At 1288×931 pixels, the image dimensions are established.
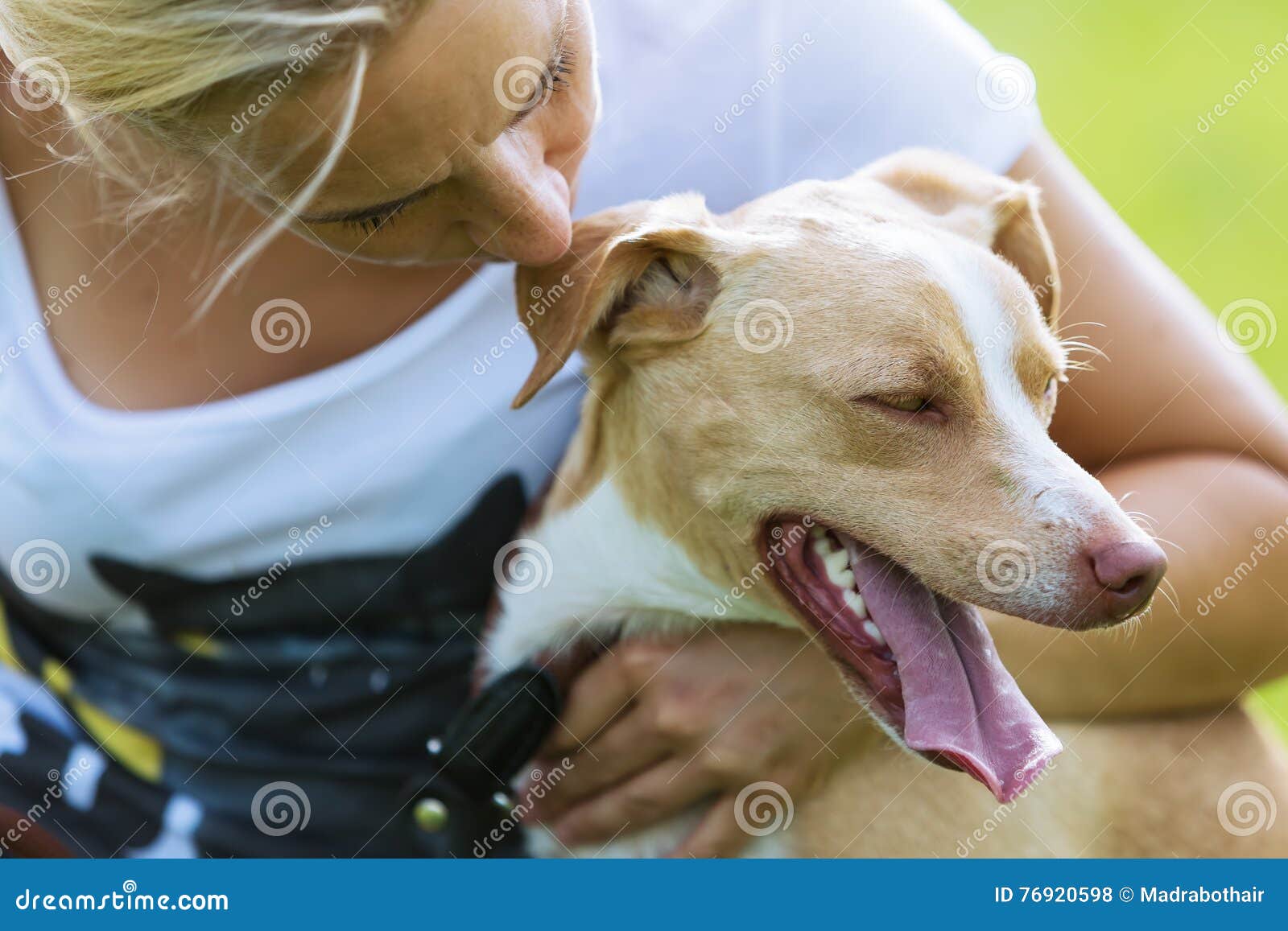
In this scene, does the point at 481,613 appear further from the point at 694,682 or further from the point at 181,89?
the point at 181,89

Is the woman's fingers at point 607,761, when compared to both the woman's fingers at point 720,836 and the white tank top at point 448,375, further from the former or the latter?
the white tank top at point 448,375

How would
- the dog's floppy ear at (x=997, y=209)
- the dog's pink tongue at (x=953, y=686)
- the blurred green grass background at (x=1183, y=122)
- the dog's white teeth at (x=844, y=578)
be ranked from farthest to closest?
the blurred green grass background at (x=1183, y=122), the dog's floppy ear at (x=997, y=209), the dog's white teeth at (x=844, y=578), the dog's pink tongue at (x=953, y=686)

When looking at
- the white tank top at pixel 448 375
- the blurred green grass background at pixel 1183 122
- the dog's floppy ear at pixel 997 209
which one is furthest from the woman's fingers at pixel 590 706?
the blurred green grass background at pixel 1183 122

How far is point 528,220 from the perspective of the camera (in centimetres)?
165

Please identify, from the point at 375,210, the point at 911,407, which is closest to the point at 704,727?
the point at 911,407

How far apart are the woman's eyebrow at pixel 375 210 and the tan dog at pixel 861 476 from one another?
0.91 feet

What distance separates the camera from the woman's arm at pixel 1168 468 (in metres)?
1.93

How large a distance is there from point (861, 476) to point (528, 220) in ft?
1.97

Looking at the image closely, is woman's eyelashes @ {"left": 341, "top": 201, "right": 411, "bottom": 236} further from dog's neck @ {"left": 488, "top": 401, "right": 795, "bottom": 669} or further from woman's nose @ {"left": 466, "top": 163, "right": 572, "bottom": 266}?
dog's neck @ {"left": 488, "top": 401, "right": 795, "bottom": 669}

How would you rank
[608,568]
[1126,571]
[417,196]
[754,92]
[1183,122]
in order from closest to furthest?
[1126,571]
[417,196]
[608,568]
[754,92]
[1183,122]

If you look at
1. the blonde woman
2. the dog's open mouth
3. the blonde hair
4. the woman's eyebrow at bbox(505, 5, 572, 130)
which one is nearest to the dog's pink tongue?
the dog's open mouth

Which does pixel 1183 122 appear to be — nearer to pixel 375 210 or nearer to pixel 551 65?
pixel 551 65

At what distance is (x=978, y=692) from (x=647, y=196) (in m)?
1.08

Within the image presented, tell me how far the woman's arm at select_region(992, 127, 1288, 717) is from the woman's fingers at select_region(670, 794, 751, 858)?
54 cm
